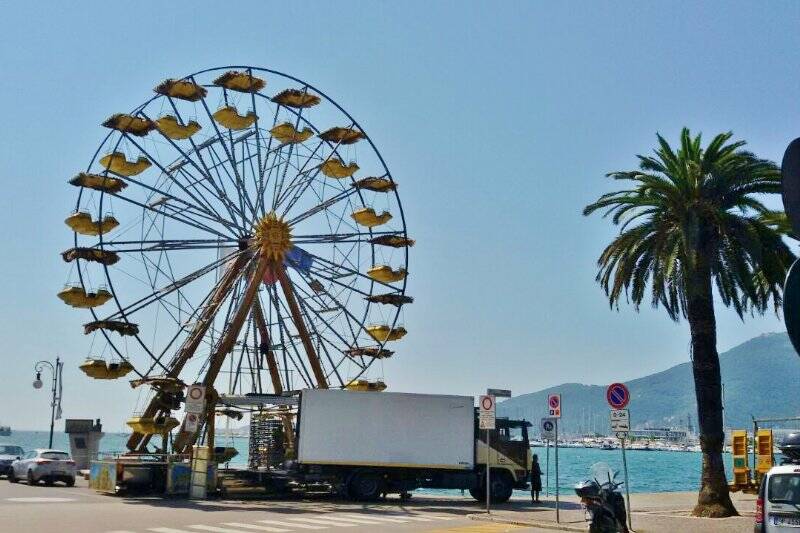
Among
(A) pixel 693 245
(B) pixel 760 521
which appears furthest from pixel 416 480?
(B) pixel 760 521

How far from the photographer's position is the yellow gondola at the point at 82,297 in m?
36.2

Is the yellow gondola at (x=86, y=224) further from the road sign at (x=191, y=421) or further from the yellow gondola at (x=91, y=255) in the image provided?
the road sign at (x=191, y=421)

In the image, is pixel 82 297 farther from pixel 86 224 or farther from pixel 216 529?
pixel 216 529

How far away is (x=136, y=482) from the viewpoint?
30047 mm

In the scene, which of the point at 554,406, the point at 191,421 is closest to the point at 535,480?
the point at 554,406

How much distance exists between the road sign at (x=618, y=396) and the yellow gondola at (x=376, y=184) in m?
21.9

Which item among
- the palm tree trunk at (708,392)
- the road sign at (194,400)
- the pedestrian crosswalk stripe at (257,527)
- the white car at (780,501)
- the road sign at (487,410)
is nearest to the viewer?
the white car at (780,501)

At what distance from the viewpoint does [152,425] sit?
3384cm

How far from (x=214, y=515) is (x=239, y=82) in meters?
21.5

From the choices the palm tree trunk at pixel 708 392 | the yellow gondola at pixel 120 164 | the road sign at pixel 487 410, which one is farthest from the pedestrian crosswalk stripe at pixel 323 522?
the yellow gondola at pixel 120 164

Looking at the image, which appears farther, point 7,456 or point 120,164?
point 7,456

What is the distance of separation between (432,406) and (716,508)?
1014cm

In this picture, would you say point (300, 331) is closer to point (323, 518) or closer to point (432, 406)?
point (432, 406)

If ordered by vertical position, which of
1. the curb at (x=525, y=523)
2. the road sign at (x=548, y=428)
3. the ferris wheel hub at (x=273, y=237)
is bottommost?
the curb at (x=525, y=523)
